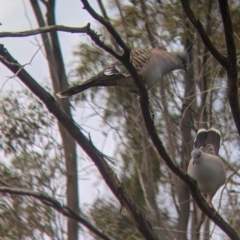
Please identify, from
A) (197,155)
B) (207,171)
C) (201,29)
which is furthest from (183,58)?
(201,29)

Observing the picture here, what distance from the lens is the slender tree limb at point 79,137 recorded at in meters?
3.47

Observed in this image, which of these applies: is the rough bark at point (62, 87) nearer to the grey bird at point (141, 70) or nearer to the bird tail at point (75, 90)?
the grey bird at point (141, 70)

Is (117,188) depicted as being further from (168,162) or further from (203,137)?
(203,137)

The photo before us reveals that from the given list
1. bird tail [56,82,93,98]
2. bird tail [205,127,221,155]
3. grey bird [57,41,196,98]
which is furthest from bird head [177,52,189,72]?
bird tail [56,82,93,98]

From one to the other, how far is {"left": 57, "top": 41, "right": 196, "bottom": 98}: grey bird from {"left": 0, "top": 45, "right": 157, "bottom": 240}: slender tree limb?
0.11 meters

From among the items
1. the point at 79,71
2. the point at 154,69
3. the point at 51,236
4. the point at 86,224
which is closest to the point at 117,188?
the point at 86,224

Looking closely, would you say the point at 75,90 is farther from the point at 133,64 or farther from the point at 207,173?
the point at 207,173

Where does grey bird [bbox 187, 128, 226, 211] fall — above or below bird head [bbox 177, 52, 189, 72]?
below

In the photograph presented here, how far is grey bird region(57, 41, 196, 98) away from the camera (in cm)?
381

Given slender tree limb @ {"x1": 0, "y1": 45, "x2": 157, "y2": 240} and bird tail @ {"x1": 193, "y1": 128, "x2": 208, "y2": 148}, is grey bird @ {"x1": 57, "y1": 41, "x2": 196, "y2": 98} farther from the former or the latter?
bird tail @ {"x1": 193, "y1": 128, "x2": 208, "y2": 148}

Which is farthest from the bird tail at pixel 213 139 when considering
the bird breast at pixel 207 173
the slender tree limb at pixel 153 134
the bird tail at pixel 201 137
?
the slender tree limb at pixel 153 134

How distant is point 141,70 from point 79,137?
0.62 m

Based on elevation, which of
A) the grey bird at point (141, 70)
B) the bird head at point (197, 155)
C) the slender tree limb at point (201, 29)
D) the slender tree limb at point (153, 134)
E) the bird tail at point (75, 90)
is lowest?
the slender tree limb at point (153, 134)

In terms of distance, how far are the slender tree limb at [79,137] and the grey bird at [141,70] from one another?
0.11 meters
